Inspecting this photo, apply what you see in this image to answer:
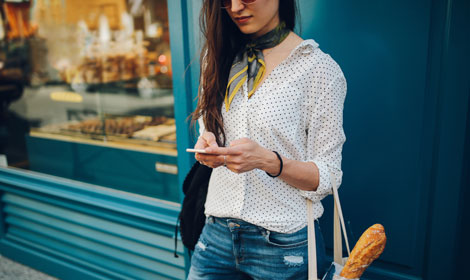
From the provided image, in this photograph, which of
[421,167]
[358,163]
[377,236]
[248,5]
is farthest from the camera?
[358,163]

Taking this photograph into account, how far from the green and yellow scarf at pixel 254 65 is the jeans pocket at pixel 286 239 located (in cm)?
47

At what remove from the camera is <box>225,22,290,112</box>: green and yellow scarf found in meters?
1.28

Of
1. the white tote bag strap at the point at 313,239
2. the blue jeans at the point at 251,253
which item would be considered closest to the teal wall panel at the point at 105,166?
Result: the blue jeans at the point at 251,253

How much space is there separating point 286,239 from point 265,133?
1.21 feet

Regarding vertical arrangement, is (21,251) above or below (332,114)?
below

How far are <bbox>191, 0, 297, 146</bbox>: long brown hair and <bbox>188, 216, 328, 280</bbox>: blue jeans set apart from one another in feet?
1.06

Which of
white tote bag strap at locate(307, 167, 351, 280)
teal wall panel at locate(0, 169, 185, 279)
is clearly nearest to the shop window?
teal wall panel at locate(0, 169, 185, 279)

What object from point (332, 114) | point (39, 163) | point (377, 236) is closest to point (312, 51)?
point (332, 114)

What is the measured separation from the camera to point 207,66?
1.38 meters

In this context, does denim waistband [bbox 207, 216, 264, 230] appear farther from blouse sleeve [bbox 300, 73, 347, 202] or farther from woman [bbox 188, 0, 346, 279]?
blouse sleeve [bbox 300, 73, 347, 202]

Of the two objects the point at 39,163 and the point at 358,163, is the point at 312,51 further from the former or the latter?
the point at 39,163

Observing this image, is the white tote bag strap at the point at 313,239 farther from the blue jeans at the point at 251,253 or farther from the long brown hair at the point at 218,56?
the long brown hair at the point at 218,56

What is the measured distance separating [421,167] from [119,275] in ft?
7.15

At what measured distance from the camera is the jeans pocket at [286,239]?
1.25 metres
